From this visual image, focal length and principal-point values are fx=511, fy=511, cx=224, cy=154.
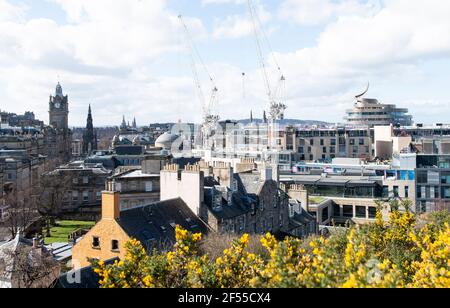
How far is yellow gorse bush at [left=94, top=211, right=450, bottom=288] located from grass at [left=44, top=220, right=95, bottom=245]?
5050cm

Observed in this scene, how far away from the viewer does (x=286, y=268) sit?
15.5 metres

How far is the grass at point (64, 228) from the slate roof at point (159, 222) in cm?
2815

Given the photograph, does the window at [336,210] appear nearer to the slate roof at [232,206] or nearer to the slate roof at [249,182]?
the slate roof at [249,182]

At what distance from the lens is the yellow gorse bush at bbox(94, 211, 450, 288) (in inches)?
574

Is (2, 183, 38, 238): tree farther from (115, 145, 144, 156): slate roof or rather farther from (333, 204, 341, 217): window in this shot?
(333, 204, 341, 217): window

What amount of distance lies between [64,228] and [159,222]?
135ft

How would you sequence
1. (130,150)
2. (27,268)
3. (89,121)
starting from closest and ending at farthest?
(27,268), (130,150), (89,121)

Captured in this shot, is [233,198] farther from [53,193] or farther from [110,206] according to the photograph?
[53,193]

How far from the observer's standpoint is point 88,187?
296 feet

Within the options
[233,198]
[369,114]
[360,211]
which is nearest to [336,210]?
[360,211]

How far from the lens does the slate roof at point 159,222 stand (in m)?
38.3

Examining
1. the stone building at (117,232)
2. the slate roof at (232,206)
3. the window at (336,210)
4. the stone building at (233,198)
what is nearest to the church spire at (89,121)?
the window at (336,210)
